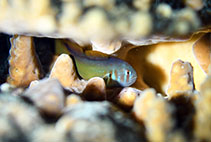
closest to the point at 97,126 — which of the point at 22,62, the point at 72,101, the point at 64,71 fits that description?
the point at 72,101

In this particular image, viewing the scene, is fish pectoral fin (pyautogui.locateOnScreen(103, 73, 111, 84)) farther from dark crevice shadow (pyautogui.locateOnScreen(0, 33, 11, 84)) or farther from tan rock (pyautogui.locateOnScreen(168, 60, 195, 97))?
dark crevice shadow (pyautogui.locateOnScreen(0, 33, 11, 84))

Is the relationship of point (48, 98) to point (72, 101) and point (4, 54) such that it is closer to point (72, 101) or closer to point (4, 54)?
point (72, 101)

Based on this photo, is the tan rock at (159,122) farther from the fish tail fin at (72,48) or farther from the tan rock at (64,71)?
the fish tail fin at (72,48)

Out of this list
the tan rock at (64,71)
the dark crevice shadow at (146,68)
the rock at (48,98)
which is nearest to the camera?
the rock at (48,98)

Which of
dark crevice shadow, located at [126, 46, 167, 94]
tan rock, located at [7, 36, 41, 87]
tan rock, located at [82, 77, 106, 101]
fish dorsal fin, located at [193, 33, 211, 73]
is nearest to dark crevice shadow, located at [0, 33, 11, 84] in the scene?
tan rock, located at [7, 36, 41, 87]

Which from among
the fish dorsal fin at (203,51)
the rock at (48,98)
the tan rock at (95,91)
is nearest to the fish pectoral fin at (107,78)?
the fish dorsal fin at (203,51)

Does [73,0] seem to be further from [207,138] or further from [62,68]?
[207,138]
